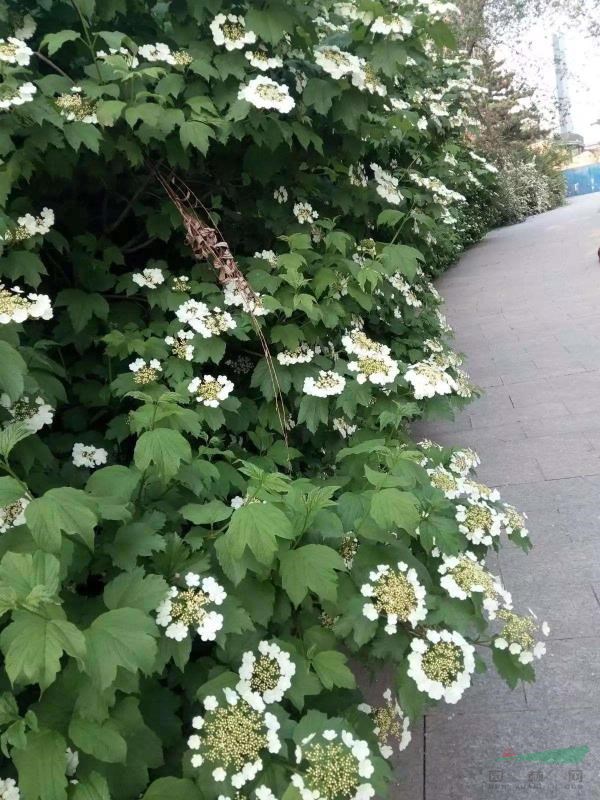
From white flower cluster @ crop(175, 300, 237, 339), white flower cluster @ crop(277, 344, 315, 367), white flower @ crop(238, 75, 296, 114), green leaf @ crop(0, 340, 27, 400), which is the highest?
white flower @ crop(238, 75, 296, 114)

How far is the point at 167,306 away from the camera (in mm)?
2268

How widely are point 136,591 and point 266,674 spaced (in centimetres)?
34

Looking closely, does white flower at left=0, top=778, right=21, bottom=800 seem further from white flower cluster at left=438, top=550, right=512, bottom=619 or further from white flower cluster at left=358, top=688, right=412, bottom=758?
white flower cluster at left=438, top=550, right=512, bottom=619

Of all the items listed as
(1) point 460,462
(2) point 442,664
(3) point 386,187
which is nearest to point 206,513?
(2) point 442,664

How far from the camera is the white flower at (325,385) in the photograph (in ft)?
6.93

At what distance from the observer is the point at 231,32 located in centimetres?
214

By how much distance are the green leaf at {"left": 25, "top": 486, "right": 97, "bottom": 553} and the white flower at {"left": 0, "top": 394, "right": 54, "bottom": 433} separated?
1.69ft

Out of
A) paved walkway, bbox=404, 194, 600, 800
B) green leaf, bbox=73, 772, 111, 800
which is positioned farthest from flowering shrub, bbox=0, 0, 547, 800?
paved walkway, bbox=404, 194, 600, 800

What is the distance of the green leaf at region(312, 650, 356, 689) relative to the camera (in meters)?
1.43

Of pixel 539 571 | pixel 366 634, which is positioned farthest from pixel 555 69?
pixel 366 634

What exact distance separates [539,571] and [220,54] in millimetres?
2542

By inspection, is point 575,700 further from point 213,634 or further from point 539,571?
point 213,634

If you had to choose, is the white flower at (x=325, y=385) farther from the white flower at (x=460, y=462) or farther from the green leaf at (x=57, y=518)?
the green leaf at (x=57, y=518)

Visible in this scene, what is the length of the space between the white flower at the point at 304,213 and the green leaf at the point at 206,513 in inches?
56.8
